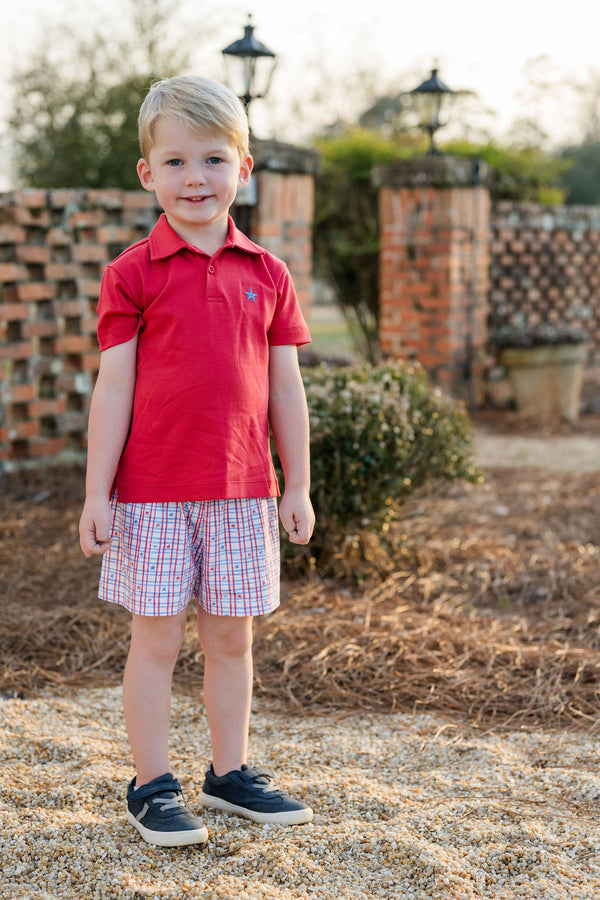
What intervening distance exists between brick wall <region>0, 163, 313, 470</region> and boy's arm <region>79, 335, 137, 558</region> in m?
3.34

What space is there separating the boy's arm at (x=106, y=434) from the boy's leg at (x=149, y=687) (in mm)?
207

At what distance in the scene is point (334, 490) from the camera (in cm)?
359

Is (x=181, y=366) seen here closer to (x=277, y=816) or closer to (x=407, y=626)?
(x=277, y=816)

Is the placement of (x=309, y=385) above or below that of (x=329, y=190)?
below

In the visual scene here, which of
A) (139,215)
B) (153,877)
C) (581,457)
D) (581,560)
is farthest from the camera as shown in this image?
(581,457)

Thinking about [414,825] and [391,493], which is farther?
[391,493]

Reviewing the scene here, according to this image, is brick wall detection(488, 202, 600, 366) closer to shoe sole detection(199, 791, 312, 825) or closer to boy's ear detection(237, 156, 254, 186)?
boy's ear detection(237, 156, 254, 186)

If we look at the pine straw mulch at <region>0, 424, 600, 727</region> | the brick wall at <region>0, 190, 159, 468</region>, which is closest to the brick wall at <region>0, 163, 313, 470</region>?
the brick wall at <region>0, 190, 159, 468</region>

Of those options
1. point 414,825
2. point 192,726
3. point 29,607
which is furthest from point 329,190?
point 414,825

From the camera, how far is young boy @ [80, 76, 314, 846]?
1.93 meters

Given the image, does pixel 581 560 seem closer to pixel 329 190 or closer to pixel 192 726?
pixel 192 726

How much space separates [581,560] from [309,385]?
1396mm

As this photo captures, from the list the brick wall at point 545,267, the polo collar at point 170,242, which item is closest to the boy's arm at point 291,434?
the polo collar at point 170,242

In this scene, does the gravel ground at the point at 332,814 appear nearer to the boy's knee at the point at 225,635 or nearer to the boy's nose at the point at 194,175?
the boy's knee at the point at 225,635
